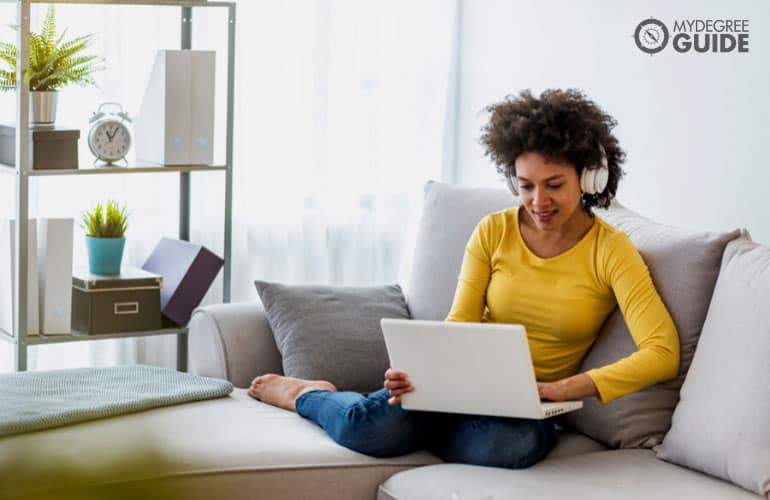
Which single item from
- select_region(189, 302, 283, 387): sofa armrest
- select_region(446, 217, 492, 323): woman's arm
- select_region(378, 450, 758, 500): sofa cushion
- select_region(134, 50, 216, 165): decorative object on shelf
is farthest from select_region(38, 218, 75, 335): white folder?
select_region(378, 450, 758, 500): sofa cushion

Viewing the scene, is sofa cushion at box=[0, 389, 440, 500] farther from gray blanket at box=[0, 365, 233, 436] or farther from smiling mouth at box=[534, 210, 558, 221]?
smiling mouth at box=[534, 210, 558, 221]

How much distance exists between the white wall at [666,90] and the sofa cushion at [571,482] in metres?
0.94

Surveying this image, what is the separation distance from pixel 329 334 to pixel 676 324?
800 millimetres

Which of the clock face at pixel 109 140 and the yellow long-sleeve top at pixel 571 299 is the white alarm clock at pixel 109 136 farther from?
the yellow long-sleeve top at pixel 571 299

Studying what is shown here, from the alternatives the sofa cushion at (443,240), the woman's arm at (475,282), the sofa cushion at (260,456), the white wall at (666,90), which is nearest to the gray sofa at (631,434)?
the sofa cushion at (260,456)

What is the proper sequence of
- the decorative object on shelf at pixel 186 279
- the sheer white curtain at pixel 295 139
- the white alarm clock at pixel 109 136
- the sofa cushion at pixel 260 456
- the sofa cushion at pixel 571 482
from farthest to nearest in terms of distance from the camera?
1. the sheer white curtain at pixel 295 139
2. the decorative object on shelf at pixel 186 279
3. the white alarm clock at pixel 109 136
4. the sofa cushion at pixel 260 456
5. the sofa cushion at pixel 571 482

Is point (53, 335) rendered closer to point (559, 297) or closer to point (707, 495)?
point (559, 297)

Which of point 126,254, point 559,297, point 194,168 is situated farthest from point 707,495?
point 126,254

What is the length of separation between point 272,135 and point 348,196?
35cm

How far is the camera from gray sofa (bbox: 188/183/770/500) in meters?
1.88

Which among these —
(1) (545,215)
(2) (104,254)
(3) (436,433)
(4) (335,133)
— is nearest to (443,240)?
(1) (545,215)

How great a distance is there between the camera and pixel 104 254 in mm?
3043

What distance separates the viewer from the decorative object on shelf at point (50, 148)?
283 centimetres

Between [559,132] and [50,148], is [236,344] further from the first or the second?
[559,132]
